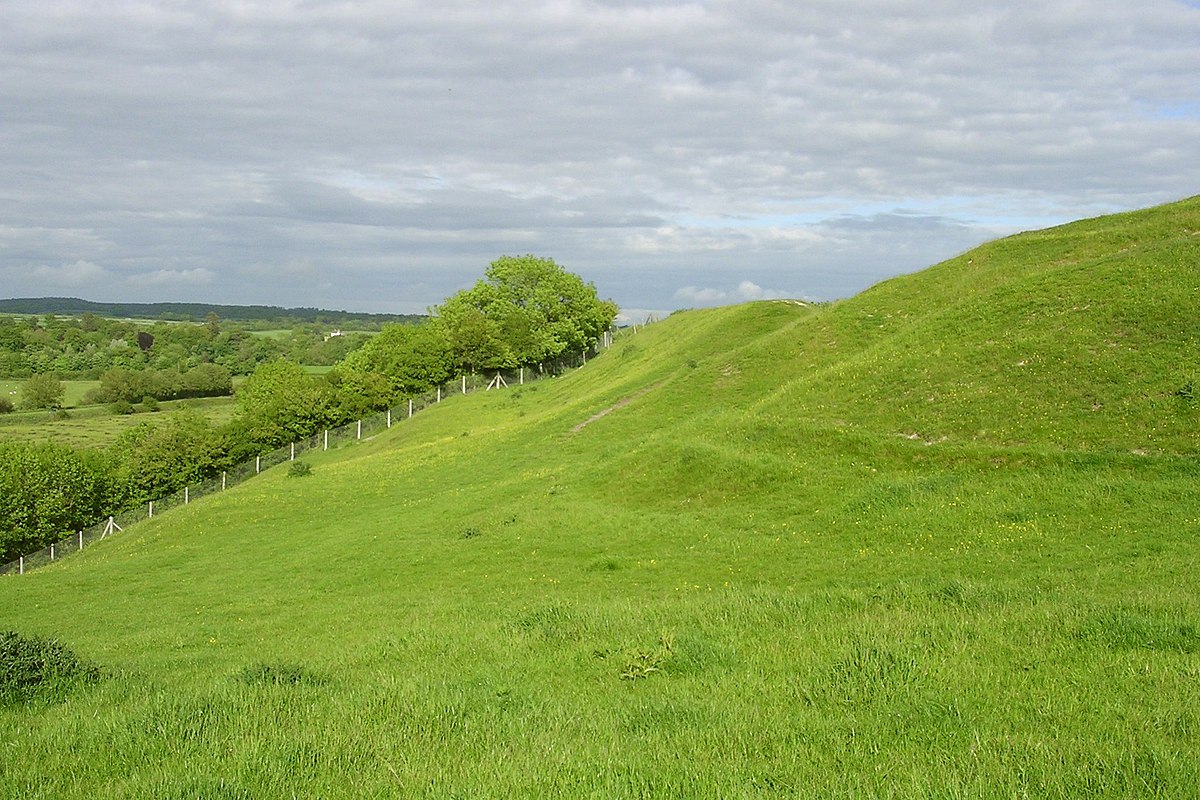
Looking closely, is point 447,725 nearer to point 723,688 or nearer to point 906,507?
point 723,688

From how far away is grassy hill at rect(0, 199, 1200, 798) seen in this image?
6578mm

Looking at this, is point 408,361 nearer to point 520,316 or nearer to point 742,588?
point 520,316

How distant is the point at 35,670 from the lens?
9773 mm

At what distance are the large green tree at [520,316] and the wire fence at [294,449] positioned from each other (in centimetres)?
163

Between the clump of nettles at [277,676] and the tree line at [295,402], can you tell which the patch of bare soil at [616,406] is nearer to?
the clump of nettles at [277,676]

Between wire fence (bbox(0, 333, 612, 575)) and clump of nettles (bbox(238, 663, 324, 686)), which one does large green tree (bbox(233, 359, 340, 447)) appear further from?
clump of nettles (bbox(238, 663, 324, 686))

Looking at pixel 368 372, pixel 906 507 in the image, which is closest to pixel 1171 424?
pixel 906 507

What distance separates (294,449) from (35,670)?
204 feet

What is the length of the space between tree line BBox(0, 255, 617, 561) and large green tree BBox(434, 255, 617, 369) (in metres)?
0.12

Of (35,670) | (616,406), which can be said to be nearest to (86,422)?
(616,406)

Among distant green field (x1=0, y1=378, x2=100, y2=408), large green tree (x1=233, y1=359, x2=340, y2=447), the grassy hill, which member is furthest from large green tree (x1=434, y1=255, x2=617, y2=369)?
distant green field (x1=0, y1=378, x2=100, y2=408)

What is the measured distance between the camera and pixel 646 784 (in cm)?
600

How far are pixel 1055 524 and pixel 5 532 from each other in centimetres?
6466

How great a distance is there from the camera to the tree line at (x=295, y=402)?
66250 millimetres
